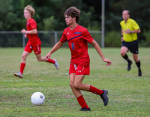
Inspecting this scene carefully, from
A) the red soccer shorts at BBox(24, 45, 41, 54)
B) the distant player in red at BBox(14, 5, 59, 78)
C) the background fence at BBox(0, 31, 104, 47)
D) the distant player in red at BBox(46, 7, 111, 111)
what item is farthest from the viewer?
the background fence at BBox(0, 31, 104, 47)

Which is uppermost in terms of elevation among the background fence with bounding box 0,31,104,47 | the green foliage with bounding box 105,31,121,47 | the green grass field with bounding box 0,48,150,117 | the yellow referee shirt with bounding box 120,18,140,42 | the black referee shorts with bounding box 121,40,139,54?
the yellow referee shirt with bounding box 120,18,140,42

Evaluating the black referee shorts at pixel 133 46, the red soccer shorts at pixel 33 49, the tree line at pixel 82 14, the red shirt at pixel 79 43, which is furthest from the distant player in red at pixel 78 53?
the tree line at pixel 82 14

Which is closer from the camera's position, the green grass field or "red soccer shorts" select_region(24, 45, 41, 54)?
the green grass field

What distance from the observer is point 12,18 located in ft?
107

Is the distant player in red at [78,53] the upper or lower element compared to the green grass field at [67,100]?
upper

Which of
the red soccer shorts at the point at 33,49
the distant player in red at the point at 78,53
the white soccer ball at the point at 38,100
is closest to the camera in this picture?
the distant player in red at the point at 78,53

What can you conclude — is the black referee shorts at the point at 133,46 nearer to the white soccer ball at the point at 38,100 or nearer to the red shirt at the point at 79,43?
the red shirt at the point at 79,43

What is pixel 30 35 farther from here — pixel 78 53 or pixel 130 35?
pixel 78 53

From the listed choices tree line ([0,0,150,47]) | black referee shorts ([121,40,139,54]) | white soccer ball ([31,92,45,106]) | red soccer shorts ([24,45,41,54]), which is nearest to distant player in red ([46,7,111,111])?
white soccer ball ([31,92,45,106])

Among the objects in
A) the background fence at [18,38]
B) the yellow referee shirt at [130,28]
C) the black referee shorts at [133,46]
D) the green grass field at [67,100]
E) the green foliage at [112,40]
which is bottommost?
the green foliage at [112,40]

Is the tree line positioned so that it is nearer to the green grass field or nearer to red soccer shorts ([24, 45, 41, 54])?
red soccer shorts ([24, 45, 41, 54])

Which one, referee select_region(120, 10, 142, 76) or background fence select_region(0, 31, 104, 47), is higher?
referee select_region(120, 10, 142, 76)

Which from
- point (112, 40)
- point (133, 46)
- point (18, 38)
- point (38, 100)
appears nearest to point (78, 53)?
point (38, 100)

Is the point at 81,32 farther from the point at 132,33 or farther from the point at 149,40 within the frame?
the point at 149,40
